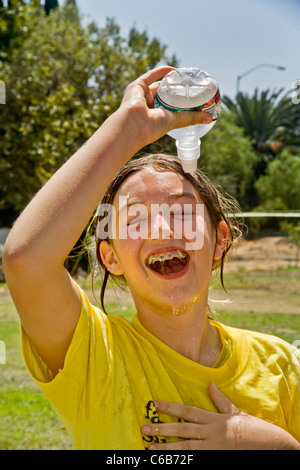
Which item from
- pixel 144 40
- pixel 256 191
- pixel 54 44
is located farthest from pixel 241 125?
pixel 54 44

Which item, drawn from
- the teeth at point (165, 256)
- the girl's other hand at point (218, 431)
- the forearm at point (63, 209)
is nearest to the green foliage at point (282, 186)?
the teeth at point (165, 256)

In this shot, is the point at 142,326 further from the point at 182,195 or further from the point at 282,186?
the point at 282,186

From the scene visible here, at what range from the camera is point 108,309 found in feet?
20.6

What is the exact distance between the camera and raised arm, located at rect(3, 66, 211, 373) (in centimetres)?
126

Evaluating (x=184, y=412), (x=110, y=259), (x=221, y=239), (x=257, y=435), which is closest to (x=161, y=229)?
(x=110, y=259)

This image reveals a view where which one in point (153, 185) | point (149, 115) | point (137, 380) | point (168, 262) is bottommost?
point (137, 380)

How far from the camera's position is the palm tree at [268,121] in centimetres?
2796

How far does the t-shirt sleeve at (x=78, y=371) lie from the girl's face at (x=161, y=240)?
0.20 m

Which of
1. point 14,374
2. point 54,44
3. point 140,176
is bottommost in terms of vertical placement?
point 14,374

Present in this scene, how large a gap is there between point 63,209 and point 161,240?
35cm

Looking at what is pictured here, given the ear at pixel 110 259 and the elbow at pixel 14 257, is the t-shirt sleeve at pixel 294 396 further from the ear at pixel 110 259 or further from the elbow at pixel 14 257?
the elbow at pixel 14 257

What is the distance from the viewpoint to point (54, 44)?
1731cm
